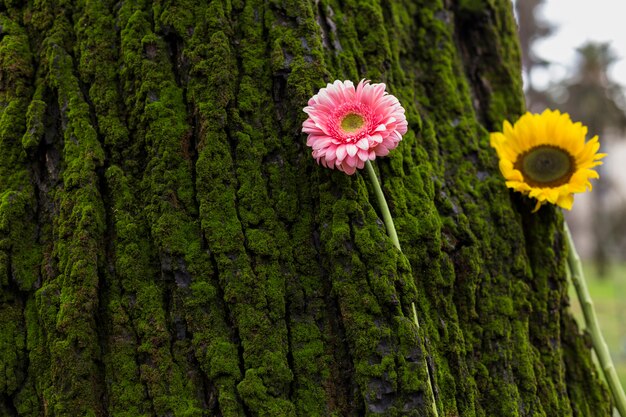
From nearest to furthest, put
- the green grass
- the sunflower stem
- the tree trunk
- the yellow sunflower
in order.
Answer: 1. the tree trunk
2. the sunflower stem
3. the yellow sunflower
4. the green grass

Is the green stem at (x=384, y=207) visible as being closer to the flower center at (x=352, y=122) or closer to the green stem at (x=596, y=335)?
the flower center at (x=352, y=122)

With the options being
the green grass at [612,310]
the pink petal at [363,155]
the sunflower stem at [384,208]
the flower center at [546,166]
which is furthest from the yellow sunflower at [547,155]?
the green grass at [612,310]

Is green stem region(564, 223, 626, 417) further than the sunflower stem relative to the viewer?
Yes

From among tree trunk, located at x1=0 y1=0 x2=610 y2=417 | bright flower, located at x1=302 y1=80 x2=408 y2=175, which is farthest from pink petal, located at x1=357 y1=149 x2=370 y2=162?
tree trunk, located at x1=0 y1=0 x2=610 y2=417

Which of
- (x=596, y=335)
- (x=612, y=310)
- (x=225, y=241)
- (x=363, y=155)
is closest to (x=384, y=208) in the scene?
(x=363, y=155)

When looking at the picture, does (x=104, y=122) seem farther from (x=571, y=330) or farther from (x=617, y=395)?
(x=617, y=395)

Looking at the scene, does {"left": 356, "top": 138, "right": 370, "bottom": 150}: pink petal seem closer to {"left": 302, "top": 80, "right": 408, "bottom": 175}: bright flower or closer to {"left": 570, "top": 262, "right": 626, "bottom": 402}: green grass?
{"left": 302, "top": 80, "right": 408, "bottom": 175}: bright flower

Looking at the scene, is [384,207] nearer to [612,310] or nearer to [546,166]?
[546,166]

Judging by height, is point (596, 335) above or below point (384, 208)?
below
